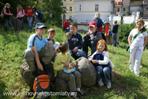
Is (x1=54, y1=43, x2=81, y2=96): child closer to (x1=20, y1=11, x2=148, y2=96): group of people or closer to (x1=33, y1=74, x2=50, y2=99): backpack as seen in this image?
(x1=20, y1=11, x2=148, y2=96): group of people

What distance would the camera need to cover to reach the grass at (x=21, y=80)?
10570mm

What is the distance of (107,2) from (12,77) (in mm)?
64297

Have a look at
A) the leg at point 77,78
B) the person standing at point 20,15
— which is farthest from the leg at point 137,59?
the person standing at point 20,15

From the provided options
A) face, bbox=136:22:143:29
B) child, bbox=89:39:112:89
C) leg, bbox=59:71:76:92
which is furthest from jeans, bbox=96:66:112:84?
face, bbox=136:22:143:29

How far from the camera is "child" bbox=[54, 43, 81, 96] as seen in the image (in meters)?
9.98

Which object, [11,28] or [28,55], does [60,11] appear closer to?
[11,28]

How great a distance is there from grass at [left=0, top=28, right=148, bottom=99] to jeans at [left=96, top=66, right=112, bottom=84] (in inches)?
10.5

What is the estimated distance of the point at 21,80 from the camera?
1078 centimetres

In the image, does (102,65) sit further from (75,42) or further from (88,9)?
(88,9)

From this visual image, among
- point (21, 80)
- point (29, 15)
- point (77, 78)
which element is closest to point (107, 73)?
point (77, 78)

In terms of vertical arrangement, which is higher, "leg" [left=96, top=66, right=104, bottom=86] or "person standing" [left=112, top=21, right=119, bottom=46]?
"leg" [left=96, top=66, right=104, bottom=86]

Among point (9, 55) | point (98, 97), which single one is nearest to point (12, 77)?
point (9, 55)

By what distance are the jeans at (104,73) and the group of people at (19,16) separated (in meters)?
7.26

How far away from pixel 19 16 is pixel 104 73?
897 centimetres
